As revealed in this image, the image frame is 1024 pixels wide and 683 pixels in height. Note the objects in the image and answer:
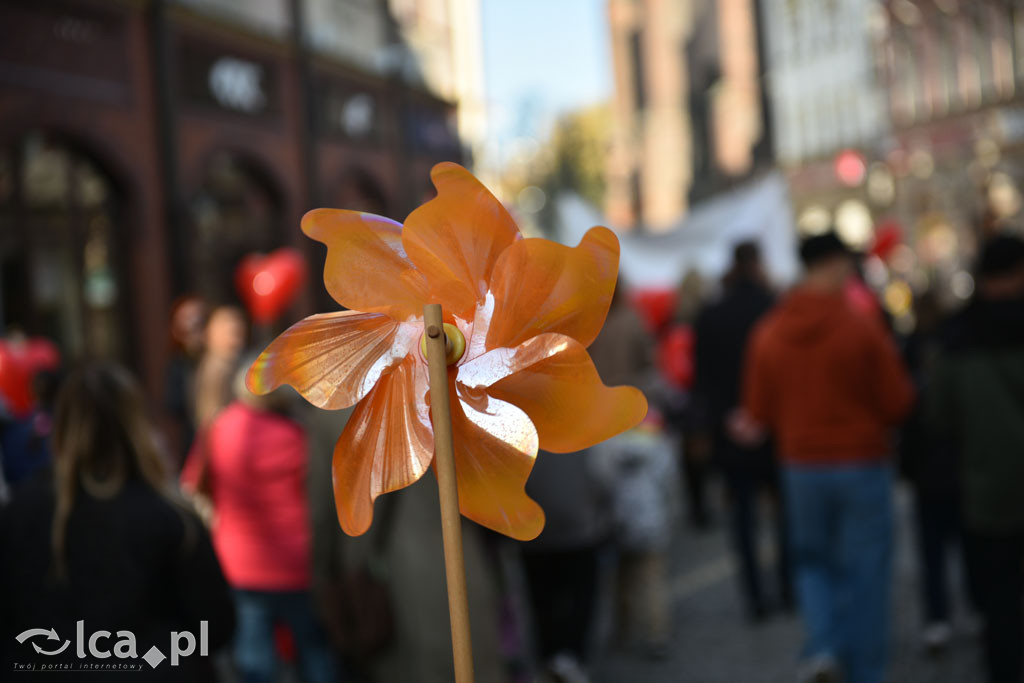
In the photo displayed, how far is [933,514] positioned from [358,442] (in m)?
3.99

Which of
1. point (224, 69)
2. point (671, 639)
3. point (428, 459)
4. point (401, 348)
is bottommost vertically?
point (671, 639)

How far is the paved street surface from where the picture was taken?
4.61 m

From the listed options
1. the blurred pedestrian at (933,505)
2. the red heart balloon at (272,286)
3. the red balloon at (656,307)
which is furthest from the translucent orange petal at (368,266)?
the red balloon at (656,307)

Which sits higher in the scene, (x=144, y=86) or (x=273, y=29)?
(x=273, y=29)

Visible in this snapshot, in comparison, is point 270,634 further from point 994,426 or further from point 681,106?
point 681,106

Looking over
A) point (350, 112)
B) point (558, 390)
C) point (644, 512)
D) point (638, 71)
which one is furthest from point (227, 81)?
point (638, 71)

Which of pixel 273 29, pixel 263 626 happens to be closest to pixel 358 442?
pixel 263 626

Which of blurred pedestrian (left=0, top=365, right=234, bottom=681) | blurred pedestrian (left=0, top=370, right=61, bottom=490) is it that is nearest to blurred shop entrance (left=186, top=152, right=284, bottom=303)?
blurred pedestrian (left=0, top=370, right=61, bottom=490)

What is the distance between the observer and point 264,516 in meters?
3.79

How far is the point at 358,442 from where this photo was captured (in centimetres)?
145

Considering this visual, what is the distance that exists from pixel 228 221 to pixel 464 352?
10691 mm

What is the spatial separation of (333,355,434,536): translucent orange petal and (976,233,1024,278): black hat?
2.75 metres

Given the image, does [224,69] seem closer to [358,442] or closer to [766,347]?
Result: [766,347]

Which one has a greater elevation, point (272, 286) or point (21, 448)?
point (272, 286)
